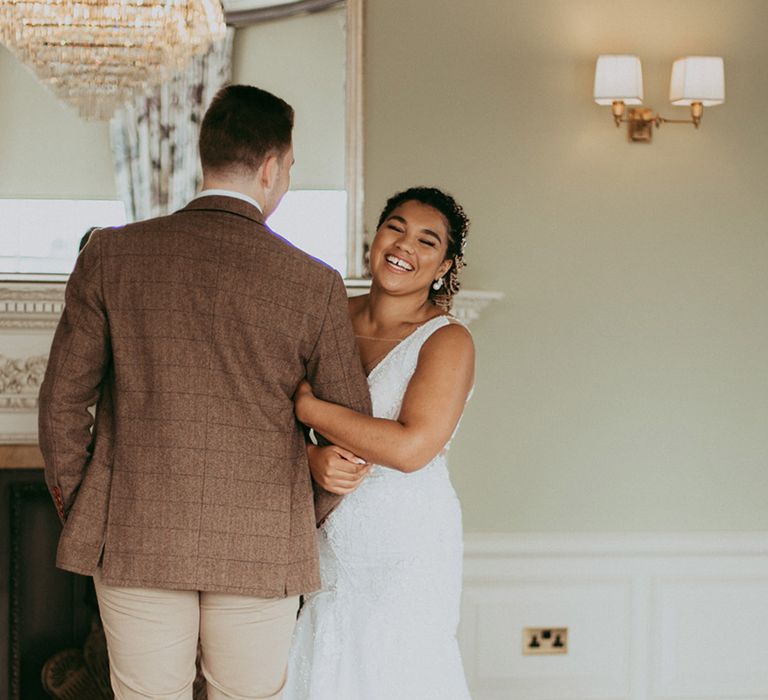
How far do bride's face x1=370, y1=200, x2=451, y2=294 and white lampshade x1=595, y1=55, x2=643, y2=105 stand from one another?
3.94 feet

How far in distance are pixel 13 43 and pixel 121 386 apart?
1.12 m

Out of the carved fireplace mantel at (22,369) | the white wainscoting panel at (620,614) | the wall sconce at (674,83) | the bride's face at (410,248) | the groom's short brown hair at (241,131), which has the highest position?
the wall sconce at (674,83)

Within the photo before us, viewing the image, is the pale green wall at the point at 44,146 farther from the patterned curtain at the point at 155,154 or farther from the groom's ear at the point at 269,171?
the groom's ear at the point at 269,171

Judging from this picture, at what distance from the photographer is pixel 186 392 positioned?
1.83m

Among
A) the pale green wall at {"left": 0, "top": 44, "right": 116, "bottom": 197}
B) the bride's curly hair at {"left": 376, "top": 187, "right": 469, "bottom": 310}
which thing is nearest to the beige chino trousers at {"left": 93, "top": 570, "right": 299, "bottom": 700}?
the bride's curly hair at {"left": 376, "top": 187, "right": 469, "bottom": 310}

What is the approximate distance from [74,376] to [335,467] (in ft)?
1.71

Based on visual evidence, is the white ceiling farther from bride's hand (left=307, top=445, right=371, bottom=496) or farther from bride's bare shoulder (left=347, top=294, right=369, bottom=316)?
bride's hand (left=307, top=445, right=371, bottom=496)

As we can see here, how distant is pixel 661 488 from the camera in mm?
3557

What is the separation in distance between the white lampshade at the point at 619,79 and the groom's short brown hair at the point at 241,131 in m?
1.68

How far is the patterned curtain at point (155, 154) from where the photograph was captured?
323 cm

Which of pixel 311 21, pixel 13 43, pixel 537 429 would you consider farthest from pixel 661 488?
pixel 13 43

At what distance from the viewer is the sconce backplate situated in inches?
135

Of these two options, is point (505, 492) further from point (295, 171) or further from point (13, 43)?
point (13, 43)

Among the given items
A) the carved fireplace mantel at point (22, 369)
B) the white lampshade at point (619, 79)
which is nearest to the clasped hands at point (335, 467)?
the carved fireplace mantel at point (22, 369)
